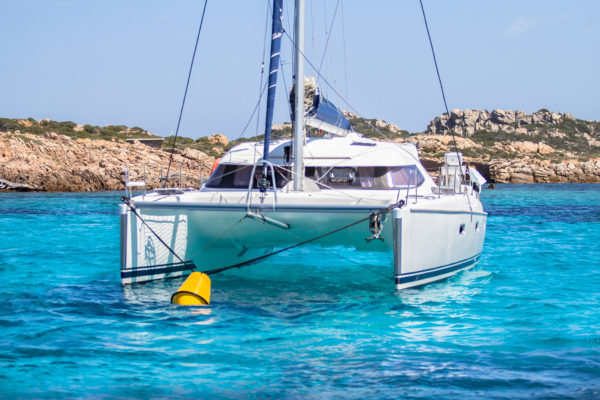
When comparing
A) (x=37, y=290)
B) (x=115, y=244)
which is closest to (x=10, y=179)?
(x=115, y=244)

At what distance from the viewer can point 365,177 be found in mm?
9906

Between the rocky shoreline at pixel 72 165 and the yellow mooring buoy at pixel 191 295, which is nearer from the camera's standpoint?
the yellow mooring buoy at pixel 191 295

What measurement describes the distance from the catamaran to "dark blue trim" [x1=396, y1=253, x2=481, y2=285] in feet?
0.05

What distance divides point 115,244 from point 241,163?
21.9ft

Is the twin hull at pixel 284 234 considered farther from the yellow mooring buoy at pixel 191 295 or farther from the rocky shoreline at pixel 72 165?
the rocky shoreline at pixel 72 165

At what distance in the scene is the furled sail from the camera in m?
9.82

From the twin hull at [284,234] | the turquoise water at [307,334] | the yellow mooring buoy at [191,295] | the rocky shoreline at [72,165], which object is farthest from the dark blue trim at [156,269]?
the rocky shoreline at [72,165]

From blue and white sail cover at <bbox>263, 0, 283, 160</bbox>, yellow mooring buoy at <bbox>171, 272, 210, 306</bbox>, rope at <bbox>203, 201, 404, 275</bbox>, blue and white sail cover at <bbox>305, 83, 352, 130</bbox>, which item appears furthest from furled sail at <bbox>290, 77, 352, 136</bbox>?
yellow mooring buoy at <bbox>171, 272, 210, 306</bbox>

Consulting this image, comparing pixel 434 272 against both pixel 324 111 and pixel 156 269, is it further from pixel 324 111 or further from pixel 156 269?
pixel 156 269

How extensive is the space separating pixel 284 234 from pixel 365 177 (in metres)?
1.84

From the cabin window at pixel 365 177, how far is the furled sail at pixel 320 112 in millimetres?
950

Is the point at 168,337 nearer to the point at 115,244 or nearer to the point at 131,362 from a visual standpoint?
the point at 131,362

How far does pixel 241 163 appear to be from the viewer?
10.4 meters

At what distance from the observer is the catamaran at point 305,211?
8008mm
